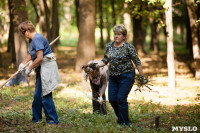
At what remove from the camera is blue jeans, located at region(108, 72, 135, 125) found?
5660mm

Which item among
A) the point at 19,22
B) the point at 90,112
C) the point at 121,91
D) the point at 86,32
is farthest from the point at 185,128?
the point at 86,32

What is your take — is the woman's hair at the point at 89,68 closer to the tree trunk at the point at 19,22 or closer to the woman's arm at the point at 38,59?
the woman's arm at the point at 38,59

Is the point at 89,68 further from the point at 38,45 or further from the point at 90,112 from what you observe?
the point at 90,112

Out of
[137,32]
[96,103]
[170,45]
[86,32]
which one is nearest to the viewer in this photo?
[96,103]

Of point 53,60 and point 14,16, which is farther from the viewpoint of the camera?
point 14,16

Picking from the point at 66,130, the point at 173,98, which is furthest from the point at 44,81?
the point at 173,98

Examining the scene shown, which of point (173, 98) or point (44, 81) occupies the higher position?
point (44, 81)

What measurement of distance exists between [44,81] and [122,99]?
162cm

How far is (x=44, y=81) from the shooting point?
5773mm

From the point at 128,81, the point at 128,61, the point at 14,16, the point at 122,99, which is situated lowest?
the point at 122,99

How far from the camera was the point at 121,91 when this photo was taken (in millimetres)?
5668

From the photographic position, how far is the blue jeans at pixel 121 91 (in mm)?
5660

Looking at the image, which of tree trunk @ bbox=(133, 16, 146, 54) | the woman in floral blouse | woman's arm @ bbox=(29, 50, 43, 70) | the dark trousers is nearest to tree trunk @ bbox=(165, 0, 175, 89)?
→ the dark trousers

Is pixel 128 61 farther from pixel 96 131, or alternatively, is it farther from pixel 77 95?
pixel 77 95
